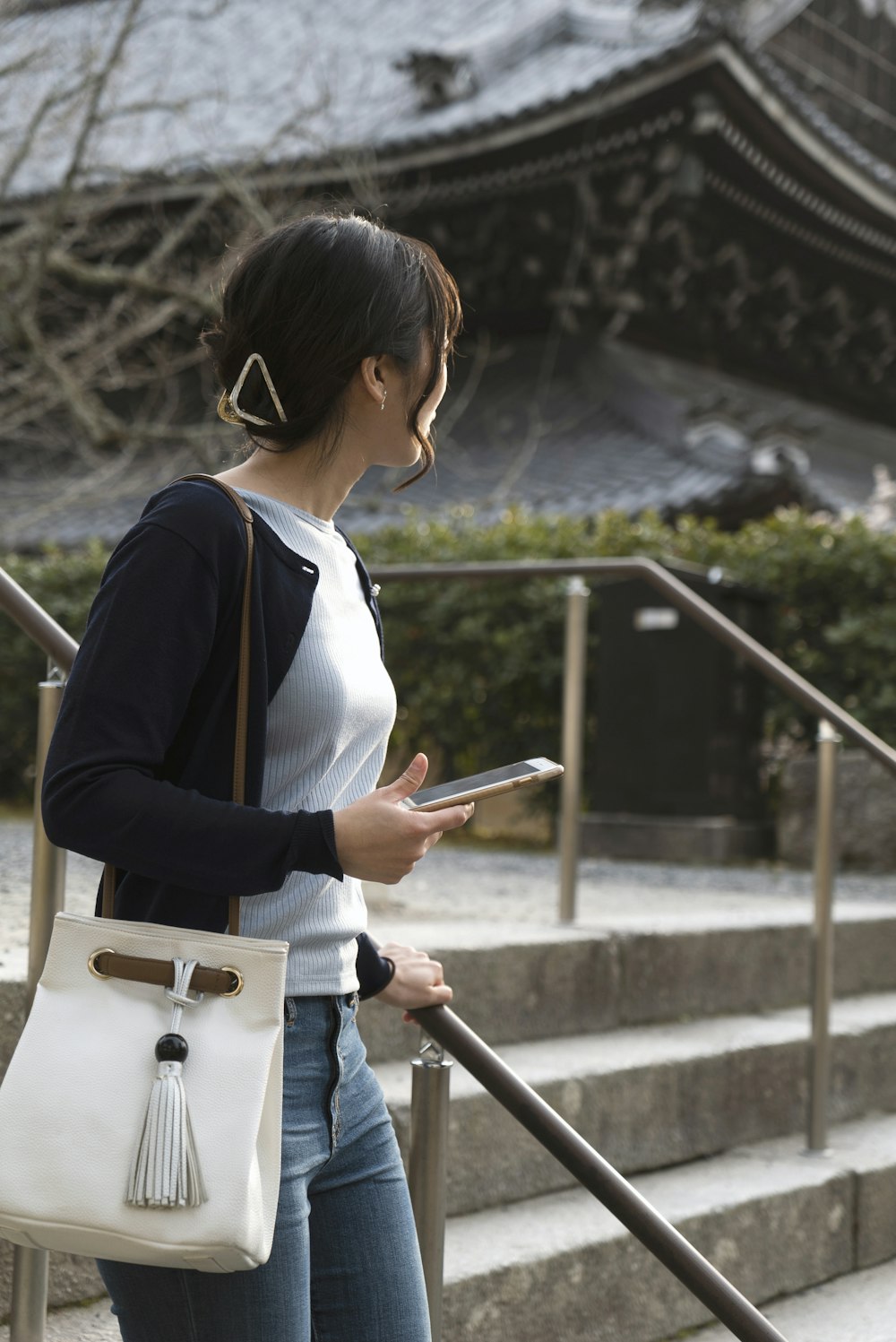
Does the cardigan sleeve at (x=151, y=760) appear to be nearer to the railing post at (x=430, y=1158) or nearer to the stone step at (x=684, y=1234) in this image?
the railing post at (x=430, y=1158)

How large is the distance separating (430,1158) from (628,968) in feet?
5.62

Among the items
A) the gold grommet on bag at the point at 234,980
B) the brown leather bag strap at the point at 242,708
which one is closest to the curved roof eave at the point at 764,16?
the brown leather bag strap at the point at 242,708

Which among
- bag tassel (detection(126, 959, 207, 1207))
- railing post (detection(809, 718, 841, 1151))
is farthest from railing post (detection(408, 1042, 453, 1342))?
railing post (detection(809, 718, 841, 1151))

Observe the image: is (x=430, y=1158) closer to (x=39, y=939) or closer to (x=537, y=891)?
(x=39, y=939)

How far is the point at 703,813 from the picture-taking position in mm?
6266

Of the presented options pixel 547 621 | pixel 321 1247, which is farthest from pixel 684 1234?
pixel 547 621

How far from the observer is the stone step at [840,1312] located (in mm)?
2820

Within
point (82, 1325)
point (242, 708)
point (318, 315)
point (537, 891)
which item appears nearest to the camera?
point (242, 708)

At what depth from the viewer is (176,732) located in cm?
125

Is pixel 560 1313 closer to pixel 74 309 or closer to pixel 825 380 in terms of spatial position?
pixel 74 309

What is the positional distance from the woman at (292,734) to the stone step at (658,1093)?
122 cm

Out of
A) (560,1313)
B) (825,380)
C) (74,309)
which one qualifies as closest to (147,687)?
(560,1313)

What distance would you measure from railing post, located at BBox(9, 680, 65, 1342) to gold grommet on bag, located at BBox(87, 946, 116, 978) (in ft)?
2.11

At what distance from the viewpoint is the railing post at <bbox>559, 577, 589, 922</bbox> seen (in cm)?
371
